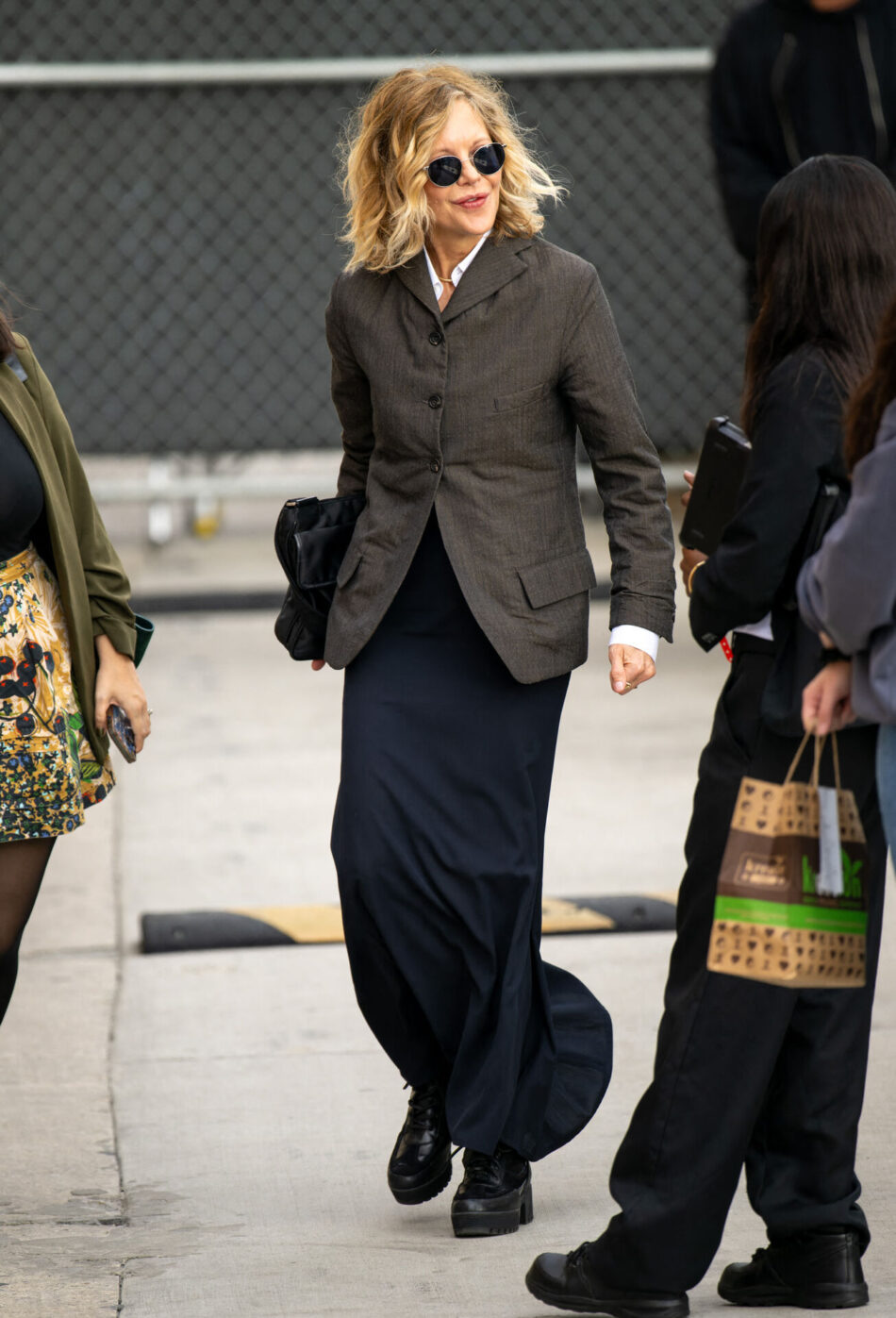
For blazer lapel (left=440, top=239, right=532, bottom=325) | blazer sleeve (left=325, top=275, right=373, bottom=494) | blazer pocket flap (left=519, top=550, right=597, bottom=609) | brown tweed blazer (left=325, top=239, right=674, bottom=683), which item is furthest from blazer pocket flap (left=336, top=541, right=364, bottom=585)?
blazer lapel (left=440, top=239, right=532, bottom=325)

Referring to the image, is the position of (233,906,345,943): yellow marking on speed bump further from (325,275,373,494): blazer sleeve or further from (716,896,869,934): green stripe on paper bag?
(716,896,869,934): green stripe on paper bag

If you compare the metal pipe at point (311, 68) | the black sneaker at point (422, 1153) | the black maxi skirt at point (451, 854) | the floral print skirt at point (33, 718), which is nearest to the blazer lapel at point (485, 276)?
the black maxi skirt at point (451, 854)

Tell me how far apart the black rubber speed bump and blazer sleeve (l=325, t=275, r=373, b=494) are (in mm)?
1604

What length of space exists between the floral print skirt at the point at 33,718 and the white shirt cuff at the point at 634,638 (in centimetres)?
95

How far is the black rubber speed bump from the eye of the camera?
16.2 feet

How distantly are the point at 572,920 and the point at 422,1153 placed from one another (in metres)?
1.66

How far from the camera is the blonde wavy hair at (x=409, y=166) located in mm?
3371

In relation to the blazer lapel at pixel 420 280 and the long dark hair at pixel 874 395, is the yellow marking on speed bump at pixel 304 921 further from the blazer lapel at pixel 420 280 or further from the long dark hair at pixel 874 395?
the long dark hair at pixel 874 395

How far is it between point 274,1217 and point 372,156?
1.87 meters

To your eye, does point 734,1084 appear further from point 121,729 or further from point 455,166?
point 455,166

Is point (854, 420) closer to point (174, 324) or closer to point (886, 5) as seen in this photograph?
point (886, 5)

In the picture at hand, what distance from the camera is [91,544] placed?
3.51 m

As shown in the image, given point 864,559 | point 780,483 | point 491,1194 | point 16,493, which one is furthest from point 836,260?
point 491,1194

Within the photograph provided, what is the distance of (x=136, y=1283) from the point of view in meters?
3.12
